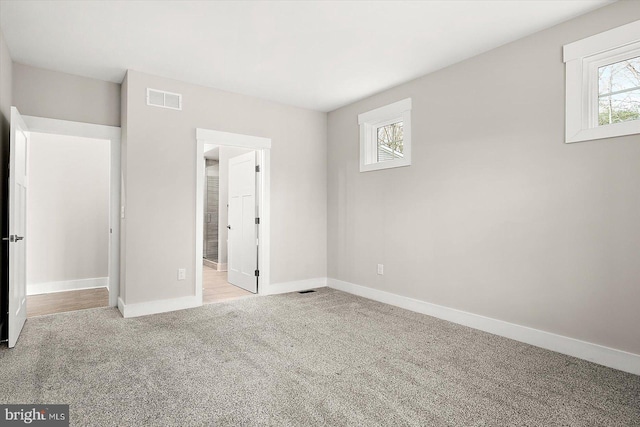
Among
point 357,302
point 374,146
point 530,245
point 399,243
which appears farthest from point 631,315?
point 374,146

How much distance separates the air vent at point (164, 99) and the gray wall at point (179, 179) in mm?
55

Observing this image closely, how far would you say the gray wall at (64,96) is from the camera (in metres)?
3.54

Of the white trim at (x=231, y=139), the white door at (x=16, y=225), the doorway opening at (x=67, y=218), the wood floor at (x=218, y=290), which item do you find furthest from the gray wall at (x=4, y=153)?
the wood floor at (x=218, y=290)

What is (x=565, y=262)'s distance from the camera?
2.72 metres

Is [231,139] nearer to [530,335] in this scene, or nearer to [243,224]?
[243,224]

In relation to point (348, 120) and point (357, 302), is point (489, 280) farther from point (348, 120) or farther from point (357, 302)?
point (348, 120)

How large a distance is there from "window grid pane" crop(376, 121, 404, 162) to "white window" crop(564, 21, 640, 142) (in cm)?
182

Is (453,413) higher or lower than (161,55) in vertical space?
lower

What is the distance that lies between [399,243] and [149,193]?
2.90 meters

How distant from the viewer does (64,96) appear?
147 inches

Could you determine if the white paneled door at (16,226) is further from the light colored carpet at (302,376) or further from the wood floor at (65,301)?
the wood floor at (65,301)

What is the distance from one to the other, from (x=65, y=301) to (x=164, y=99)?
9.47ft

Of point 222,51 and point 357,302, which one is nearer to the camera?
point 222,51

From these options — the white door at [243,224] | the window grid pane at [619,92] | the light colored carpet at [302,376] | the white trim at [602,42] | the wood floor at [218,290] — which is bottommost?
the wood floor at [218,290]
